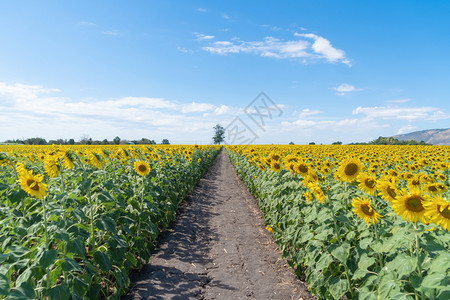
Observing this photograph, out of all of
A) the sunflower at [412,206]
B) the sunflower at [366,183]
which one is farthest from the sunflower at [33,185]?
the sunflower at [366,183]

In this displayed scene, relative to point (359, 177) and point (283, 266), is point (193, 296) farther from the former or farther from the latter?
point (359, 177)

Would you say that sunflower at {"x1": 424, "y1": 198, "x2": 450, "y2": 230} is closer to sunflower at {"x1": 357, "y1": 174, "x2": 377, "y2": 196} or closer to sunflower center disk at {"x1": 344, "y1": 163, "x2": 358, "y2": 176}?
sunflower at {"x1": 357, "y1": 174, "x2": 377, "y2": 196}

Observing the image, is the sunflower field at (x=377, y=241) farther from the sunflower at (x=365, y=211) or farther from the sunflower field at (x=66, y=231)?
the sunflower field at (x=66, y=231)

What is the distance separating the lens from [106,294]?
378 cm

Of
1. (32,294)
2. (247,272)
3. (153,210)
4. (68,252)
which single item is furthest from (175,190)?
(32,294)

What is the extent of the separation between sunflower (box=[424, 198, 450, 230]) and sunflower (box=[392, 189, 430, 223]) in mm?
222

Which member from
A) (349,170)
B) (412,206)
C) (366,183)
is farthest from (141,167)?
(412,206)

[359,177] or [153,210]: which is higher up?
[359,177]

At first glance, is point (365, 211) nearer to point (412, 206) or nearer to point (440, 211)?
point (412, 206)

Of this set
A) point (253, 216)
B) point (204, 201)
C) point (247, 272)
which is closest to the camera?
point (247, 272)

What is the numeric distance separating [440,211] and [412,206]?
0.36 meters

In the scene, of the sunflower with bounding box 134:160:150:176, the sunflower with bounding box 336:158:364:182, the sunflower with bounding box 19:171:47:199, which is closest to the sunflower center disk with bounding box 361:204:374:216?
the sunflower with bounding box 336:158:364:182

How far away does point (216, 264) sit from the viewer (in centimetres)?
528

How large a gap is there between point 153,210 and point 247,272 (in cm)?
209
